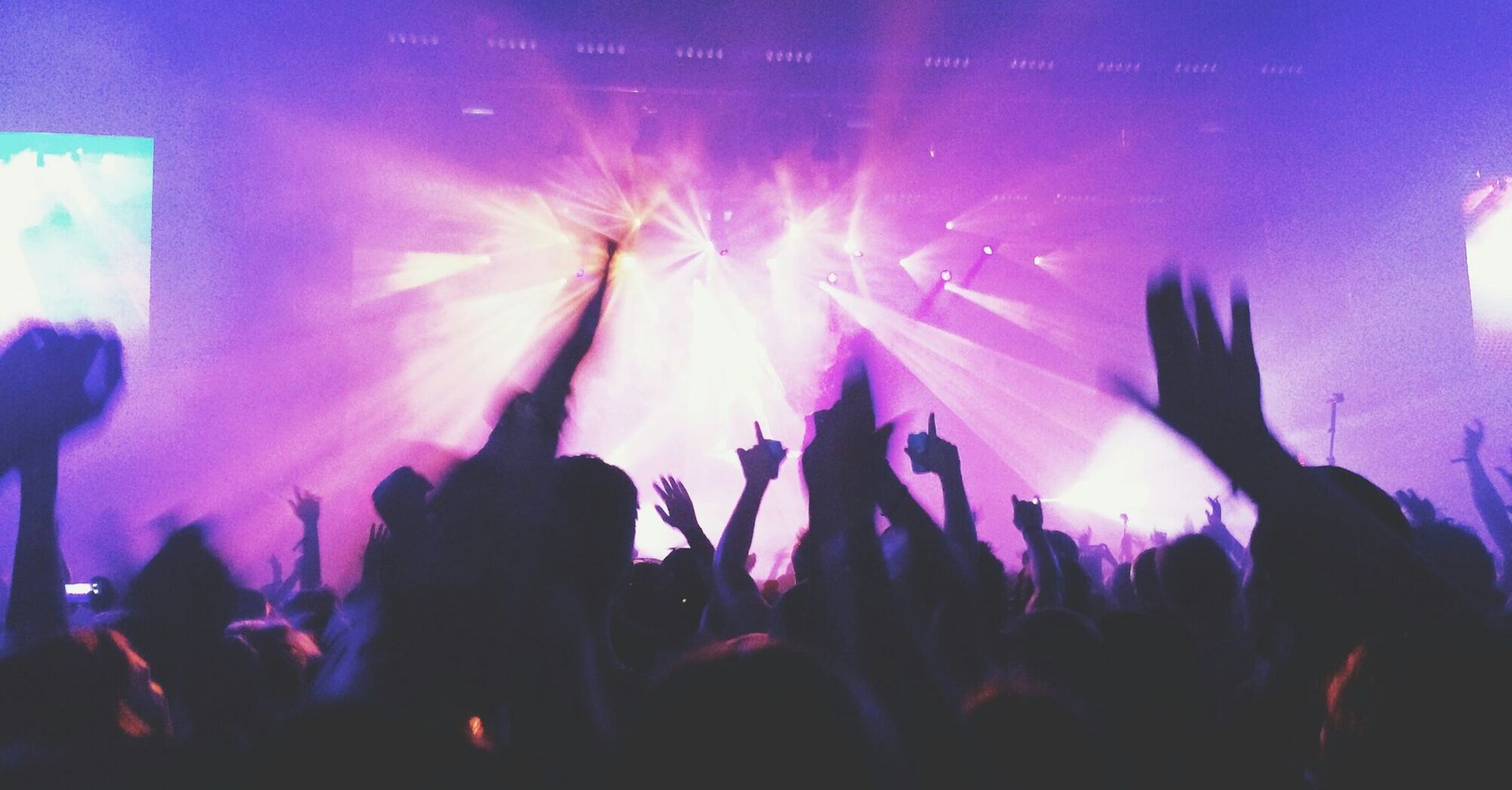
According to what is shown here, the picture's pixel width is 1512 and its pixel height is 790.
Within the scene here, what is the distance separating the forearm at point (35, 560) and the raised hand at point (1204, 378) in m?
2.06

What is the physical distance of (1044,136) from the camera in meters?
8.50

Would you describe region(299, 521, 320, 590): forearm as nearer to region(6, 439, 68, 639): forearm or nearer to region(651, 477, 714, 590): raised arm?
region(6, 439, 68, 639): forearm

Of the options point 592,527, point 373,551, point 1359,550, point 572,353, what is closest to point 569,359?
point 572,353

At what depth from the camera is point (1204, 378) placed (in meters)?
1.02

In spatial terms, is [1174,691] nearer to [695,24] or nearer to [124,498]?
[695,24]

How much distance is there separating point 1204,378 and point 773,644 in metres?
0.57

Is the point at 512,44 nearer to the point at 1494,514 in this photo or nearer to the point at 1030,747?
the point at 1494,514

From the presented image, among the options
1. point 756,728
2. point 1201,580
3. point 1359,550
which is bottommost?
point 1201,580

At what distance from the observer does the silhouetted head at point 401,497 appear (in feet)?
7.94

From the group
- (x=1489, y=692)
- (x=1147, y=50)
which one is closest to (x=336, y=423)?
(x=1147, y=50)

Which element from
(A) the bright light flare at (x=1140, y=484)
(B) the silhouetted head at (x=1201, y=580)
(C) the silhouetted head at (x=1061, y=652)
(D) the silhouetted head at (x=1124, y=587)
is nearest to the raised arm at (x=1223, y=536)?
(A) the bright light flare at (x=1140, y=484)

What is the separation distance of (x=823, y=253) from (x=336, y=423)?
17.7ft

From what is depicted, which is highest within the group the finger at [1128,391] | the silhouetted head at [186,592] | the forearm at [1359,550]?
the finger at [1128,391]

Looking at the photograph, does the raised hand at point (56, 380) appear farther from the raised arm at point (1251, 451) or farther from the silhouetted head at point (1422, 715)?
the silhouetted head at point (1422, 715)
